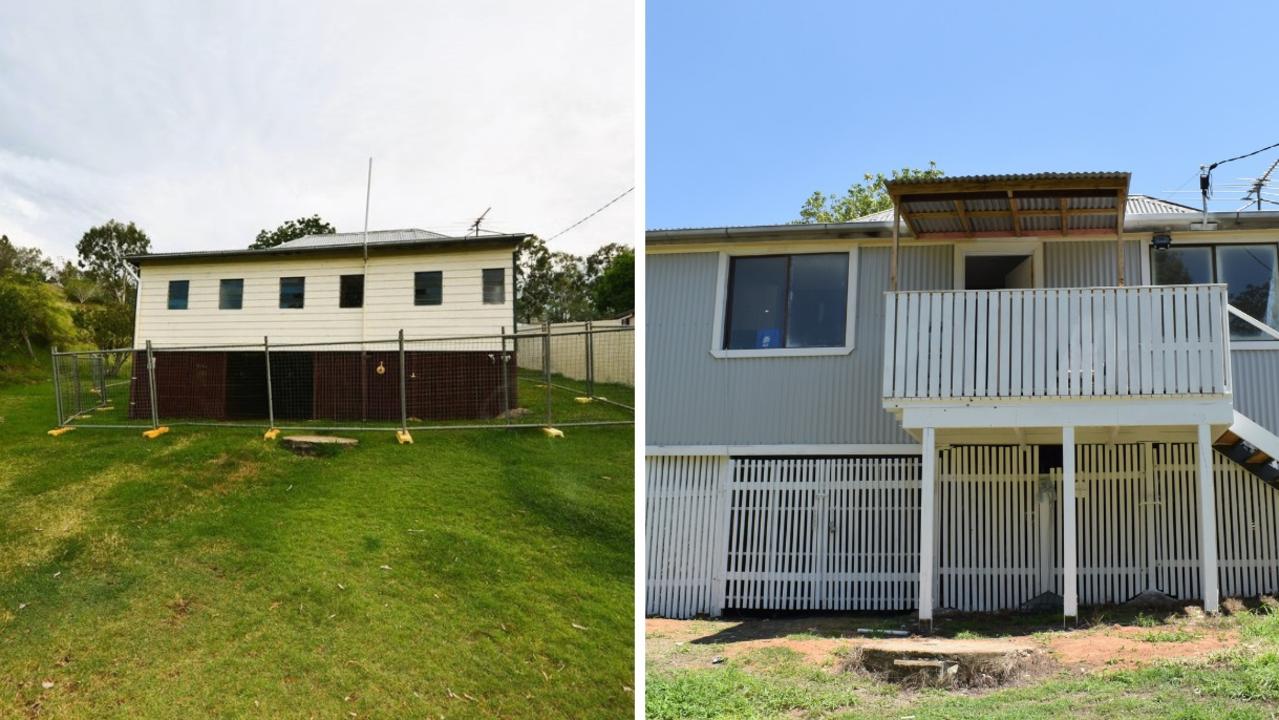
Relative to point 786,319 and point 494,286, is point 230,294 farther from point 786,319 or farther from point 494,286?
point 786,319

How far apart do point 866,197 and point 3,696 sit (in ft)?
83.0

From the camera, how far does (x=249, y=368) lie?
11.9 m

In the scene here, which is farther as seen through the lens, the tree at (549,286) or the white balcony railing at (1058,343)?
the tree at (549,286)

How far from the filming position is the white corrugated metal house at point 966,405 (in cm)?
805

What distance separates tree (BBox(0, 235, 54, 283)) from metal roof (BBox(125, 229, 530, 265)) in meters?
1.03

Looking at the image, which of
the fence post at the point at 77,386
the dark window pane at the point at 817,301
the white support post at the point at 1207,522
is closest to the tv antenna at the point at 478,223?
the dark window pane at the point at 817,301

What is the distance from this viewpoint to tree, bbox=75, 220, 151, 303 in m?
12.7

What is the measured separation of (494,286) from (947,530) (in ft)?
17.6

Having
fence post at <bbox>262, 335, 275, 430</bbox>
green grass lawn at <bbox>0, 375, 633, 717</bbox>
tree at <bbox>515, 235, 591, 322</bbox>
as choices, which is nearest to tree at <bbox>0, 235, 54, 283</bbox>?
green grass lawn at <bbox>0, 375, 633, 717</bbox>

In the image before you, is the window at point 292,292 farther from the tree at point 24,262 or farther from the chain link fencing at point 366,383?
the tree at point 24,262

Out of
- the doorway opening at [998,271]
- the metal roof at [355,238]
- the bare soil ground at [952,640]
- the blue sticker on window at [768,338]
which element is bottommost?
the bare soil ground at [952,640]

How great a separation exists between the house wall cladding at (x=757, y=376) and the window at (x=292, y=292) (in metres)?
4.42

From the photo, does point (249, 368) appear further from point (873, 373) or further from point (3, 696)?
point (873, 373)

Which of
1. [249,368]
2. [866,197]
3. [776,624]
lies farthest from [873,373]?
[866,197]
